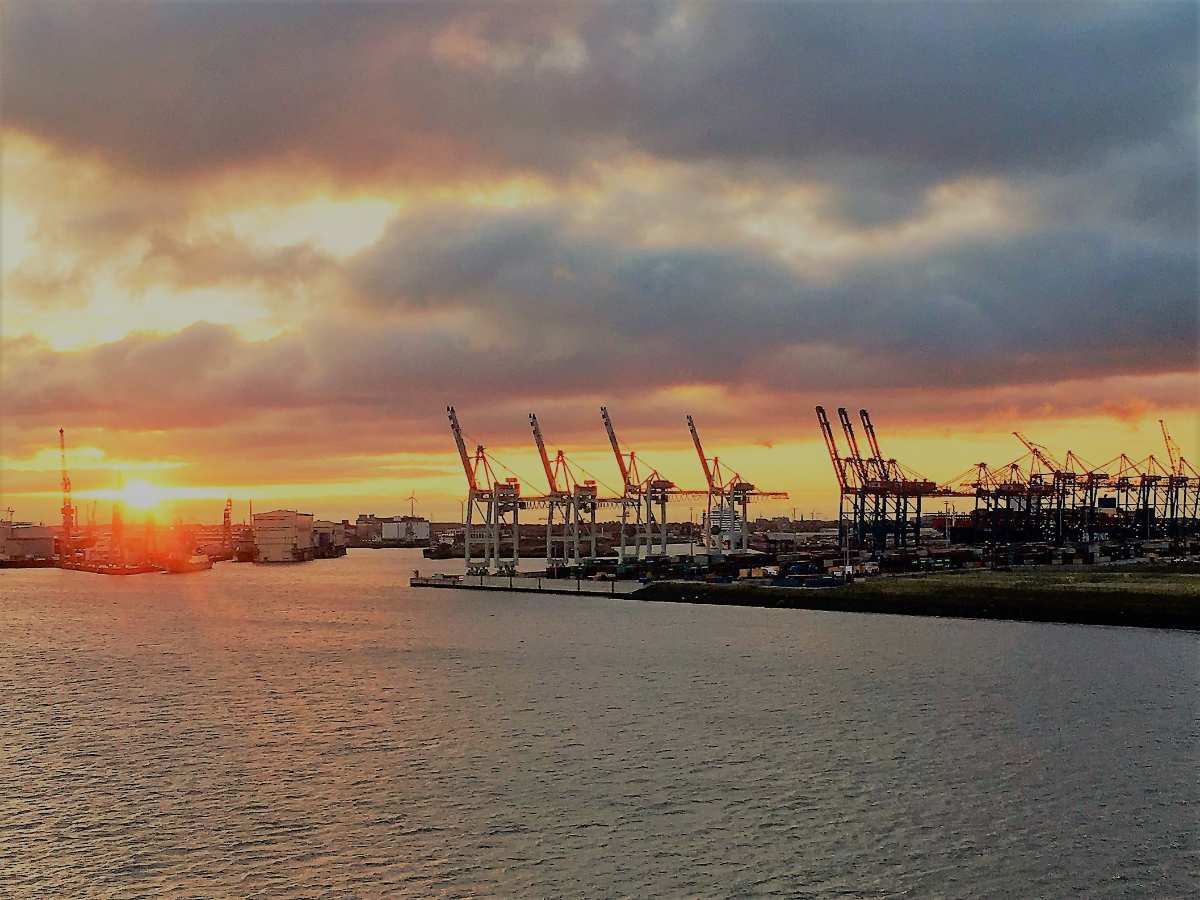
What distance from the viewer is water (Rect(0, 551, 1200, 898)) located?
2891 centimetres

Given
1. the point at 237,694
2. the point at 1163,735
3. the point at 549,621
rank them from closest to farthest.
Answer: the point at 1163,735, the point at 237,694, the point at 549,621

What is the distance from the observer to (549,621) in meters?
93.6

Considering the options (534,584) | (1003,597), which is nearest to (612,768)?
(1003,597)

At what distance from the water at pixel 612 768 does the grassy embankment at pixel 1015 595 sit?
8.27 meters

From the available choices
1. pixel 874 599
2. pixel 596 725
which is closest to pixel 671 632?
pixel 874 599

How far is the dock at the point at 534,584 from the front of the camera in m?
125

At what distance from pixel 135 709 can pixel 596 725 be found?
70.1ft

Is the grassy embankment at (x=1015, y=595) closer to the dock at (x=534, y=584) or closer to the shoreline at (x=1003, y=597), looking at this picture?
the shoreline at (x=1003, y=597)

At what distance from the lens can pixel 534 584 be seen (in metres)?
137

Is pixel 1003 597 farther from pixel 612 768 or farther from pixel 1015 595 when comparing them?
pixel 612 768

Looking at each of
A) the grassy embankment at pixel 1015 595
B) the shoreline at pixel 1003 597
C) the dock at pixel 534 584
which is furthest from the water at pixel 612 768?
the dock at pixel 534 584

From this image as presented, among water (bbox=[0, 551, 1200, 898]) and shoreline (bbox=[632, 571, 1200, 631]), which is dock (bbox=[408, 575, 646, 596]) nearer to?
A: shoreline (bbox=[632, 571, 1200, 631])

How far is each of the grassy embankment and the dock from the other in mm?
5292

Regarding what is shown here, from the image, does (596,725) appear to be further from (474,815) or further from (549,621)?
(549,621)
